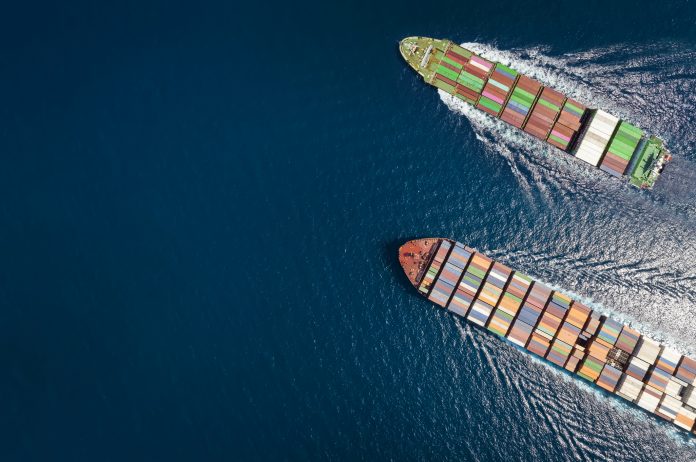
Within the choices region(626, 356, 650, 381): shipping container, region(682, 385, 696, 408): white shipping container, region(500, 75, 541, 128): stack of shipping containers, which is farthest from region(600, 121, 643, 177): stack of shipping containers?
region(682, 385, 696, 408): white shipping container

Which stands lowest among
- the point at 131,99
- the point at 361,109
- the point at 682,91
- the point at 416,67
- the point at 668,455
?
the point at 668,455

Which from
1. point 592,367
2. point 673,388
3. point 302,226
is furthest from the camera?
point 302,226

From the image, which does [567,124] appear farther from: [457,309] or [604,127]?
[457,309]

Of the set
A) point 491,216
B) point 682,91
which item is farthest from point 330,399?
Result: point 682,91

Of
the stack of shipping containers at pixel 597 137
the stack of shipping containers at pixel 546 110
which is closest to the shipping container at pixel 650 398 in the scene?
the stack of shipping containers at pixel 597 137

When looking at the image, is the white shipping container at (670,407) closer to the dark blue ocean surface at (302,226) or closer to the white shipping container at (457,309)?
the dark blue ocean surface at (302,226)

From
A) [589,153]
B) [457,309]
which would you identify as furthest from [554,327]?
[589,153]

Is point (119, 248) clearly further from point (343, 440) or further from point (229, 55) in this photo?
point (343, 440)
